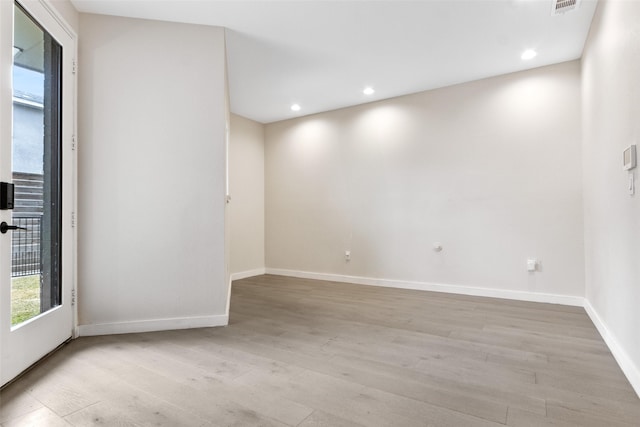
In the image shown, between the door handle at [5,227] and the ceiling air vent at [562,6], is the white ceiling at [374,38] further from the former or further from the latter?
the door handle at [5,227]

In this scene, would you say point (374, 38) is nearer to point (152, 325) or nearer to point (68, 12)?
point (68, 12)

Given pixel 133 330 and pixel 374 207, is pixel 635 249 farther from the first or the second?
pixel 133 330

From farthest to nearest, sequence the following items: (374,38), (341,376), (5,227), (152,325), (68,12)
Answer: (374,38) → (152,325) → (68,12) → (341,376) → (5,227)

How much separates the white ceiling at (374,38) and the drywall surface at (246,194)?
1144 mm

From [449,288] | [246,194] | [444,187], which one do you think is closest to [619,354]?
[449,288]

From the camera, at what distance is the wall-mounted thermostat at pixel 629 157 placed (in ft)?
6.10

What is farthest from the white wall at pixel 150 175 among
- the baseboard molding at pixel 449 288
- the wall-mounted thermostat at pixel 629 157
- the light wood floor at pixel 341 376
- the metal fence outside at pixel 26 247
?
the wall-mounted thermostat at pixel 629 157

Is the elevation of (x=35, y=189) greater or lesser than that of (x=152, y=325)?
greater

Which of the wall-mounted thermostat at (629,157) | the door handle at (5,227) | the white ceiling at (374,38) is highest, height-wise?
the white ceiling at (374,38)

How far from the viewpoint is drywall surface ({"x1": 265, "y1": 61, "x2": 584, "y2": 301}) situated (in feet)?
12.0

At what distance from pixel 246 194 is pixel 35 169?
339 centimetres

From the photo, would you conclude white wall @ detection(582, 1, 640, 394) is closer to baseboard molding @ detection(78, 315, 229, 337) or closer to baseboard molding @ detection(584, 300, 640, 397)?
baseboard molding @ detection(584, 300, 640, 397)

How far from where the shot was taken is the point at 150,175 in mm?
2840

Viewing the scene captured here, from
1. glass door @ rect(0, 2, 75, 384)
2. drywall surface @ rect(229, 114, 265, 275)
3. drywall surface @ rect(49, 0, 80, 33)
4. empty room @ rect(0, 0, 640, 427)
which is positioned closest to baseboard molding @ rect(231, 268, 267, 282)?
drywall surface @ rect(229, 114, 265, 275)
